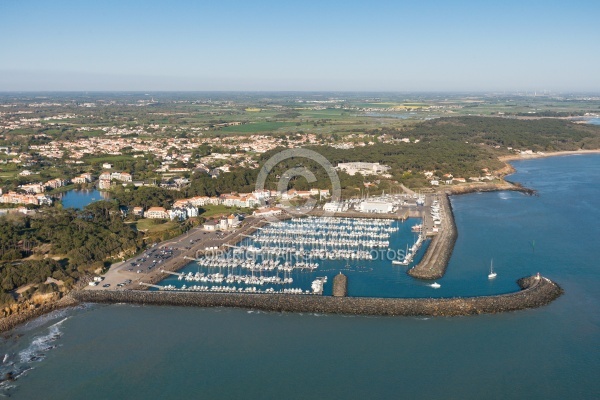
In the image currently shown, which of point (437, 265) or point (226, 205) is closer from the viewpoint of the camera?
point (437, 265)

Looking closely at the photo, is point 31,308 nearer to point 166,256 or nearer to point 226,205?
point 166,256

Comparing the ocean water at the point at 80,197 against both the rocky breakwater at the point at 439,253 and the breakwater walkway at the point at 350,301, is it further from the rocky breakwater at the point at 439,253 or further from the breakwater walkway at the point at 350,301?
the rocky breakwater at the point at 439,253

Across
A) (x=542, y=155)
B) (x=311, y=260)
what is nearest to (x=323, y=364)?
(x=311, y=260)

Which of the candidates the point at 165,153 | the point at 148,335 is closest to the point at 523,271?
the point at 148,335

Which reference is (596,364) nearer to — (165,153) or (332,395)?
(332,395)

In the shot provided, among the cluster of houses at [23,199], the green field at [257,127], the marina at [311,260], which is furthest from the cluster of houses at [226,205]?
the green field at [257,127]
